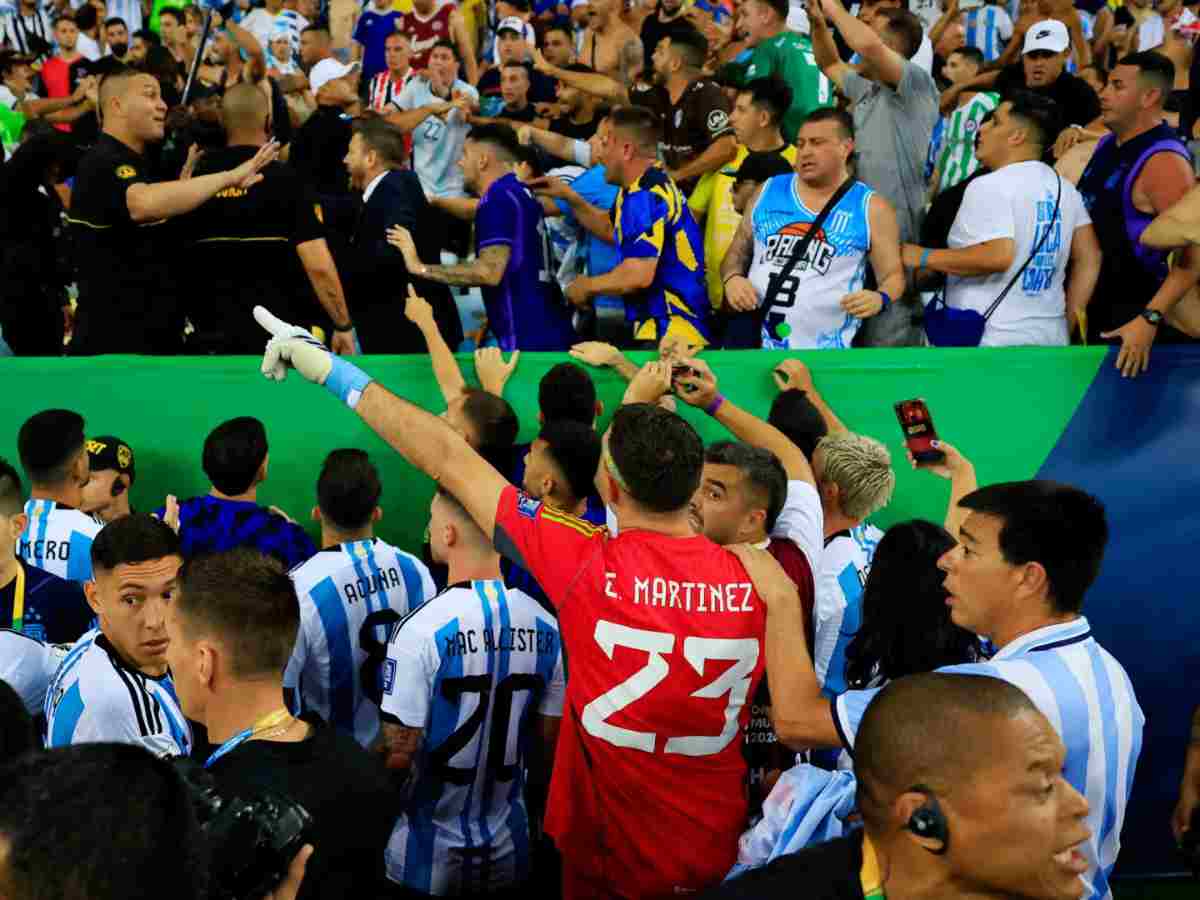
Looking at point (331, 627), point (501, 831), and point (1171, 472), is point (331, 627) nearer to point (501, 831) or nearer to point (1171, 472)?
point (501, 831)

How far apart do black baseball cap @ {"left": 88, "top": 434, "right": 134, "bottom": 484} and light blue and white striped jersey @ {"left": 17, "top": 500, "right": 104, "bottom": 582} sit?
0.58 m

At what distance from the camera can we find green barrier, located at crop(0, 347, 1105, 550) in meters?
5.50

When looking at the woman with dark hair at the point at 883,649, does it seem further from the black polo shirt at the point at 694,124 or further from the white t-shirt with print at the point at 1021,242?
the black polo shirt at the point at 694,124

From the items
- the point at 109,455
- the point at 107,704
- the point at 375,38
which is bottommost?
the point at 109,455

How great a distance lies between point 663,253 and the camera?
20.1ft

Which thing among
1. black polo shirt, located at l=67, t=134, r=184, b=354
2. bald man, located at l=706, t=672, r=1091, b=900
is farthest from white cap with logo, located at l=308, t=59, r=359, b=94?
bald man, located at l=706, t=672, r=1091, b=900

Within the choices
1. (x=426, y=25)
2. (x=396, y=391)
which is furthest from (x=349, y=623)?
(x=426, y=25)

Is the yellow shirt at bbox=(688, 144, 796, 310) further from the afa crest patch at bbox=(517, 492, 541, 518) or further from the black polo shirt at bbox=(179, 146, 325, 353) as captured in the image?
the afa crest patch at bbox=(517, 492, 541, 518)

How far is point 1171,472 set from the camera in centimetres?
545

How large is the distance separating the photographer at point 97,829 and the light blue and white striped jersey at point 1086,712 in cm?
149

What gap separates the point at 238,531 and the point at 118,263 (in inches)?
73.5

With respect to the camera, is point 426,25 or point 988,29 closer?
point 988,29

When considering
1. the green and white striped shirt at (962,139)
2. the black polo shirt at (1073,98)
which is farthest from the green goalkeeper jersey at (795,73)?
the black polo shirt at (1073,98)

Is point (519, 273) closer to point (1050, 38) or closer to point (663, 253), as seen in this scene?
point (663, 253)
